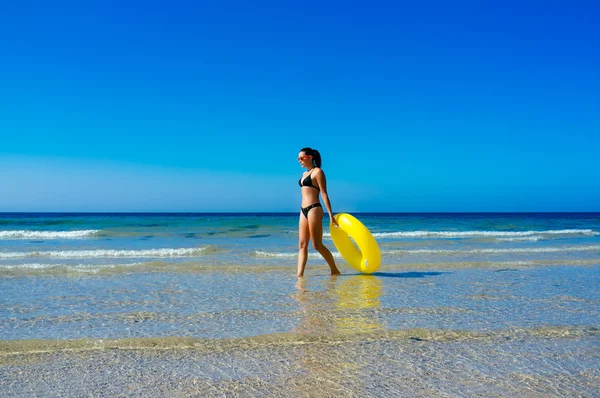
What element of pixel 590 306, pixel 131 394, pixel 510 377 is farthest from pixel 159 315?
pixel 590 306

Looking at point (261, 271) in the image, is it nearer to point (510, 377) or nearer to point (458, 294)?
point (458, 294)

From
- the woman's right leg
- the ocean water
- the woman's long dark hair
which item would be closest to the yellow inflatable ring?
the ocean water

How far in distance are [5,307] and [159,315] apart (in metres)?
1.80

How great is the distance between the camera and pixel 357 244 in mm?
8523

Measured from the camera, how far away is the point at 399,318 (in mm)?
5137

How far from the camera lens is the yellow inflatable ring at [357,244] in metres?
8.51

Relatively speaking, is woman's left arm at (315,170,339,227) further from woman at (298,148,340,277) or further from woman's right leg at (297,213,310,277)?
woman's right leg at (297,213,310,277)

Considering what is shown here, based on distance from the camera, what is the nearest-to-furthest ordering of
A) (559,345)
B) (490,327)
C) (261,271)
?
1. (559,345)
2. (490,327)
3. (261,271)

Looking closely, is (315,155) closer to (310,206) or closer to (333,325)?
(310,206)

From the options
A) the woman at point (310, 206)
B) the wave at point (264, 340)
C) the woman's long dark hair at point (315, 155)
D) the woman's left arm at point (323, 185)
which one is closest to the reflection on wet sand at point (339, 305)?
the wave at point (264, 340)

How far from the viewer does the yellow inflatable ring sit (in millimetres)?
8508

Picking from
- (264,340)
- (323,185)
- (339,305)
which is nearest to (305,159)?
(323,185)

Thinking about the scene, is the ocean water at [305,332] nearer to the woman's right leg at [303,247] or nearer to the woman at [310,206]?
the woman's right leg at [303,247]

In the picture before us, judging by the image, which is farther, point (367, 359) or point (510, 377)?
point (367, 359)
